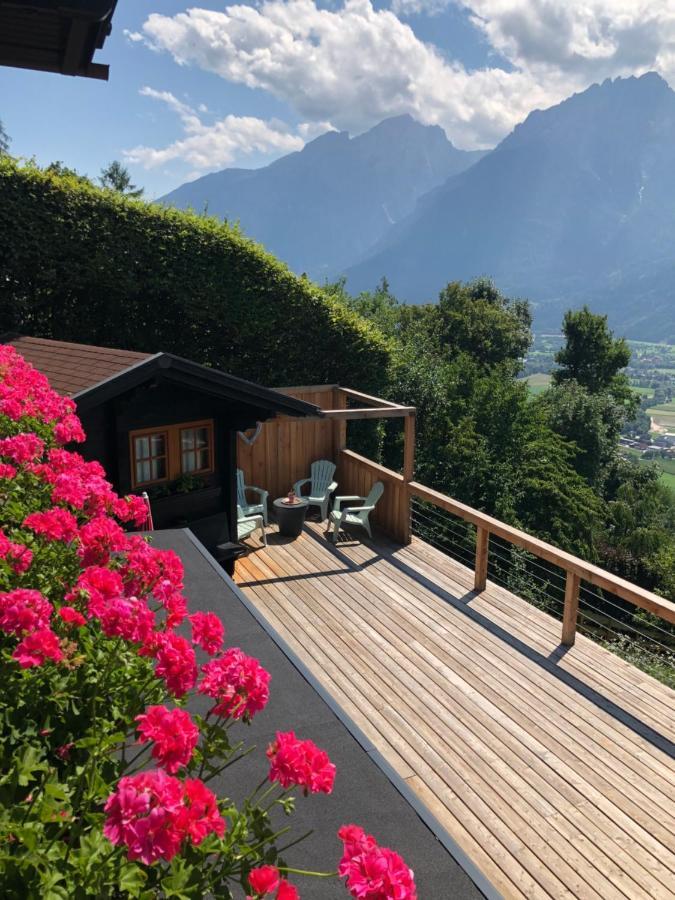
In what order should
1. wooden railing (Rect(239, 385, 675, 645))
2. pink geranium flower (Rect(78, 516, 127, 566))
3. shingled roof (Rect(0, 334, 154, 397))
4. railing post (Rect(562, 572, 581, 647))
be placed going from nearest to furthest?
pink geranium flower (Rect(78, 516, 127, 566)), railing post (Rect(562, 572, 581, 647)), shingled roof (Rect(0, 334, 154, 397)), wooden railing (Rect(239, 385, 675, 645))

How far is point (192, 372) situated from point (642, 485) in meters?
19.9

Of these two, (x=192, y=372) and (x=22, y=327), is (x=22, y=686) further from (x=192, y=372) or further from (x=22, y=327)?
(x=22, y=327)

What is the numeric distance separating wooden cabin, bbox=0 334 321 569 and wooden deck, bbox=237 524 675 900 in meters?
1.00

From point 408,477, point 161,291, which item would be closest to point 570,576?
point 408,477

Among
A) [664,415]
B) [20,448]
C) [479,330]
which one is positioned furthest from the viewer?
[664,415]

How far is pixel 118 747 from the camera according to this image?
1.59 m

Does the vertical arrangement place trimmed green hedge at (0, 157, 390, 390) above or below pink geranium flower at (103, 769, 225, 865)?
above

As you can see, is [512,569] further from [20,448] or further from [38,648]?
[38,648]

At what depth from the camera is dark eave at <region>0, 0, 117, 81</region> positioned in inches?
76.2

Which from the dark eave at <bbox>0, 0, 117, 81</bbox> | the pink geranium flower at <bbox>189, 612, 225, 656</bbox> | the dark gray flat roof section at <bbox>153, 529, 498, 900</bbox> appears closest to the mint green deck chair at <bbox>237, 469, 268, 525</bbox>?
the dark gray flat roof section at <bbox>153, 529, 498, 900</bbox>

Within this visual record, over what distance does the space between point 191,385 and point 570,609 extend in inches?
157

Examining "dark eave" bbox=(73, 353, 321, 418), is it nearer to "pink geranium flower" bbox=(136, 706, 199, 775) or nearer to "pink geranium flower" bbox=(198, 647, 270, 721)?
"pink geranium flower" bbox=(198, 647, 270, 721)

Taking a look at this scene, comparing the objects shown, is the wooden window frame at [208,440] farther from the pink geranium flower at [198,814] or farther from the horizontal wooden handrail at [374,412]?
the pink geranium flower at [198,814]

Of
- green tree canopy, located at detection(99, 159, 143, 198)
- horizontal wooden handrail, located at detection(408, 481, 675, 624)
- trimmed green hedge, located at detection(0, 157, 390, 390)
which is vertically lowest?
horizontal wooden handrail, located at detection(408, 481, 675, 624)
